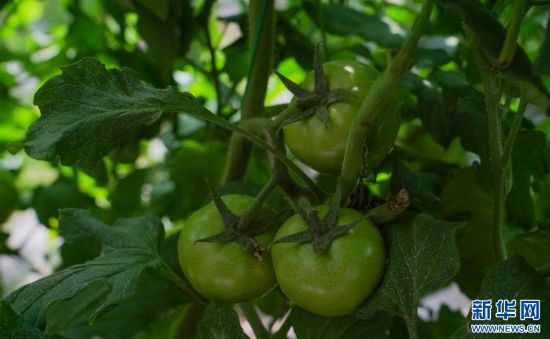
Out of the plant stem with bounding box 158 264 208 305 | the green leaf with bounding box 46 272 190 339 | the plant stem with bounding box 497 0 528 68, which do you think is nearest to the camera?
the plant stem with bounding box 497 0 528 68

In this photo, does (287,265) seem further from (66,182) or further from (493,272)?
(66,182)

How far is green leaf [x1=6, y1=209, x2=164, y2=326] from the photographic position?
57cm

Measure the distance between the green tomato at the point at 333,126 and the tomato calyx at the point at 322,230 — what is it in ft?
0.14

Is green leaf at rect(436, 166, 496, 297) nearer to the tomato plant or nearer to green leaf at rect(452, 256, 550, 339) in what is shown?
the tomato plant

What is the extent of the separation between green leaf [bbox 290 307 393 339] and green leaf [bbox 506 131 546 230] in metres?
0.21

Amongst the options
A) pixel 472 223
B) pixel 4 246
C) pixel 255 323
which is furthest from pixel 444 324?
pixel 4 246

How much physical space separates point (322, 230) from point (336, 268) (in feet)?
0.10

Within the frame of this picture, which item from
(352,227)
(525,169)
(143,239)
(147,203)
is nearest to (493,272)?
(352,227)

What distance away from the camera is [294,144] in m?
0.57

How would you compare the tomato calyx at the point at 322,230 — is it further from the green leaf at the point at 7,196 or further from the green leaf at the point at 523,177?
the green leaf at the point at 7,196

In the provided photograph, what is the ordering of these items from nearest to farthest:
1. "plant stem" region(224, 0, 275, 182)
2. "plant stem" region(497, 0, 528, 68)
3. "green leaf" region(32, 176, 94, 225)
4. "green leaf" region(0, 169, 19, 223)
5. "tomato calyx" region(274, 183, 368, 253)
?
1. "plant stem" region(497, 0, 528, 68)
2. "tomato calyx" region(274, 183, 368, 253)
3. "plant stem" region(224, 0, 275, 182)
4. "green leaf" region(32, 176, 94, 225)
5. "green leaf" region(0, 169, 19, 223)

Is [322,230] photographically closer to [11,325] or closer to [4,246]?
[11,325]

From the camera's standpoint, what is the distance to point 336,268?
52 centimetres

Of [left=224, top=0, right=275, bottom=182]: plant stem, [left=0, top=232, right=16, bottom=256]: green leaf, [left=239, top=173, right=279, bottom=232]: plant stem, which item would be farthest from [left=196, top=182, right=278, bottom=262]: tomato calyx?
[left=0, top=232, right=16, bottom=256]: green leaf
